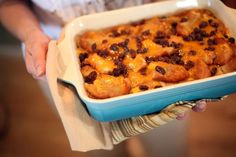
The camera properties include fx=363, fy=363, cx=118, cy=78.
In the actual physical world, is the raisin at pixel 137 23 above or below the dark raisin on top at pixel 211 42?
above

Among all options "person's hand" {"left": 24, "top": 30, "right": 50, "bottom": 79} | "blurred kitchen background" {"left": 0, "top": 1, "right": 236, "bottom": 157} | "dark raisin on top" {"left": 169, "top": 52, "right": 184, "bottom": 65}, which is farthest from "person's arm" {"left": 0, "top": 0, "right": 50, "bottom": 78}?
"blurred kitchen background" {"left": 0, "top": 1, "right": 236, "bottom": 157}

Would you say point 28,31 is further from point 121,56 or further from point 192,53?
point 192,53

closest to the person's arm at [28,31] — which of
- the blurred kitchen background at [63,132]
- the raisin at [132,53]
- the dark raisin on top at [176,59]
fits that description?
the raisin at [132,53]

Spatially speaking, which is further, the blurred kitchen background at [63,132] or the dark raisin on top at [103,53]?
the blurred kitchen background at [63,132]

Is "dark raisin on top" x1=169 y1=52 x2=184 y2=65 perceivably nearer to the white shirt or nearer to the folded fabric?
the folded fabric

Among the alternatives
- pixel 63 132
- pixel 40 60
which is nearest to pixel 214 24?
pixel 40 60

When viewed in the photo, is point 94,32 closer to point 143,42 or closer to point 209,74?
point 143,42

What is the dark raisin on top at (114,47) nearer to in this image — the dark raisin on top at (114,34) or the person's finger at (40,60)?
the dark raisin on top at (114,34)
